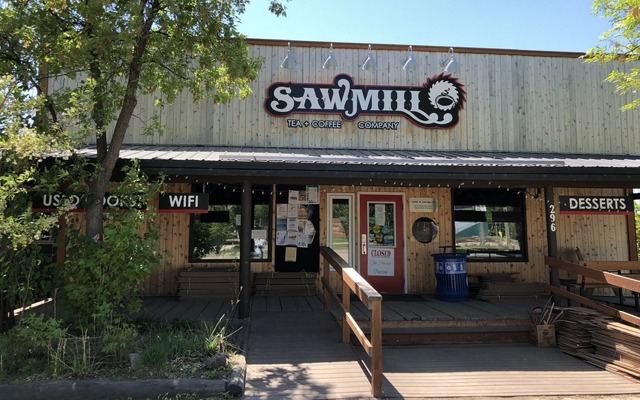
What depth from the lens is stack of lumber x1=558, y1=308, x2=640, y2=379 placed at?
520 cm

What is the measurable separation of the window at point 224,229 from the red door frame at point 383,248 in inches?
82.6

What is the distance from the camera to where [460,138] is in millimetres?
9828

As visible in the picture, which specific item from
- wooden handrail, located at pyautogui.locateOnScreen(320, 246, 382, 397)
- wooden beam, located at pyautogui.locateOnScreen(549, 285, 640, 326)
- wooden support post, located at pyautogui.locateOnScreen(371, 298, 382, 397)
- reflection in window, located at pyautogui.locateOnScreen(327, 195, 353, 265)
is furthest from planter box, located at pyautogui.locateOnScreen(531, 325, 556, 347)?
reflection in window, located at pyautogui.locateOnScreen(327, 195, 353, 265)

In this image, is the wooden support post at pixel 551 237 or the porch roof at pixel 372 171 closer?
the porch roof at pixel 372 171

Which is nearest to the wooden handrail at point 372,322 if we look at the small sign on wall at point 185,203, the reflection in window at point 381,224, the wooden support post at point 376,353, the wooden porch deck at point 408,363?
the wooden support post at point 376,353

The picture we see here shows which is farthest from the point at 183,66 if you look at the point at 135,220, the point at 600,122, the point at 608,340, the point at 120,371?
the point at 600,122

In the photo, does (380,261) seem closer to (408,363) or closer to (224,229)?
(224,229)

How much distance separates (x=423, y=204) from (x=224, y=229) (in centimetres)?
450

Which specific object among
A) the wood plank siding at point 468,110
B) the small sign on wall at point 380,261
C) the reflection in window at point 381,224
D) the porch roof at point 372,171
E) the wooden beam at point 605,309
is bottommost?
the wooden beam at point 605,309

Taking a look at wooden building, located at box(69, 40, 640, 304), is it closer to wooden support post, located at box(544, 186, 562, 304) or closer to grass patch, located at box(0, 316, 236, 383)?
wooden support post, located at box(544, 186, 562, 304)

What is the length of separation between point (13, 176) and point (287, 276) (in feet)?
17.4

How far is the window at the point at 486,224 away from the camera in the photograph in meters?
9.41

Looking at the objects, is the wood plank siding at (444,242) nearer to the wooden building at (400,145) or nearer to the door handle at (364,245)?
the wooden building at (400,145)

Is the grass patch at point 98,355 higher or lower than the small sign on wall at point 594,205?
lower
